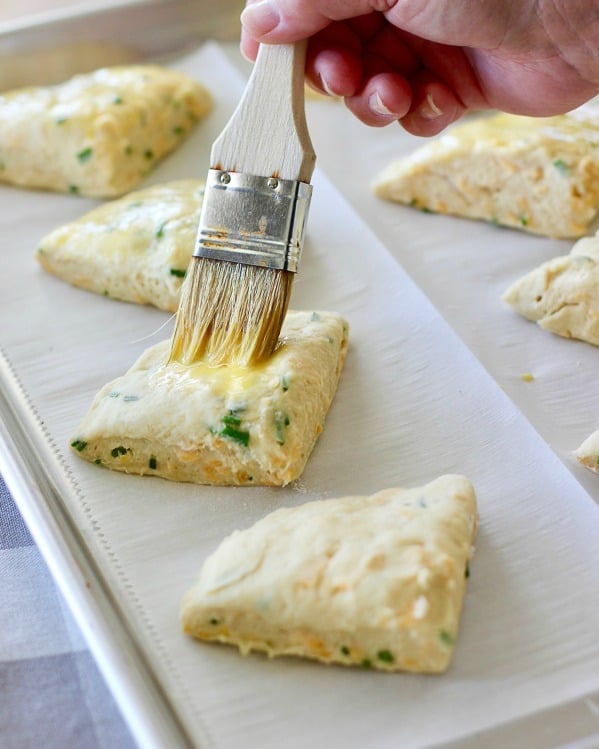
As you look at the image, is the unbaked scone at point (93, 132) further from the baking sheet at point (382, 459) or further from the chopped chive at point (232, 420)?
the chopped chive at point (232, 420)

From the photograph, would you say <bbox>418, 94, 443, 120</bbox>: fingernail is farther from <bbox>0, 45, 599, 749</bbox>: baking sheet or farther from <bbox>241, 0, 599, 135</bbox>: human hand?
<bbox>0, 45, 599, 749</bbox>: baking sheet

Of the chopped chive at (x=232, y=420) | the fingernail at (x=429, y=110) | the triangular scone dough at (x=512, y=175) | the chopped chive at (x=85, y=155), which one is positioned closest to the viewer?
the chopped chive at (x=232, y=420)

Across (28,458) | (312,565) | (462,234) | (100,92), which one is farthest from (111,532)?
(100,92)

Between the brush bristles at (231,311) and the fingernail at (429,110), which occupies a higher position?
the fingernail at (429,110)

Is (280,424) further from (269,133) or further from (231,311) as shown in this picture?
(269,133)

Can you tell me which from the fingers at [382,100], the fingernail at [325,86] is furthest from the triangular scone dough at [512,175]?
the fingernail at [325,86]

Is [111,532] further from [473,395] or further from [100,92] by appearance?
[100,92]
